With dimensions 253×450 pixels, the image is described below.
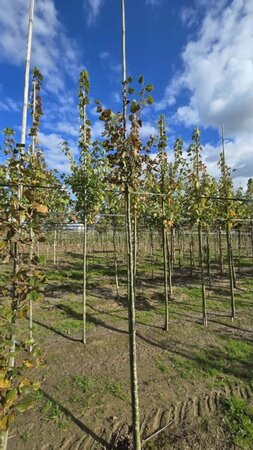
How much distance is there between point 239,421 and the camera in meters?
5.78

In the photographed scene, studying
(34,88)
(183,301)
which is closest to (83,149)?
(34,88)

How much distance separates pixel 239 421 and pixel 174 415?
120 centimetres

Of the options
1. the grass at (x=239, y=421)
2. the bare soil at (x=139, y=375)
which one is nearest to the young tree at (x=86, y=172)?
the bare soil at (x=139, y=375)

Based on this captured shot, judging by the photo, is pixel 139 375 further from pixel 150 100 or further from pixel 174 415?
pixel 150 100

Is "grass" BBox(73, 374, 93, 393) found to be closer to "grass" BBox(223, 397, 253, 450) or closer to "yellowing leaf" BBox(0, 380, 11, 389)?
"grass" BBox(223, 397, 253, 450)

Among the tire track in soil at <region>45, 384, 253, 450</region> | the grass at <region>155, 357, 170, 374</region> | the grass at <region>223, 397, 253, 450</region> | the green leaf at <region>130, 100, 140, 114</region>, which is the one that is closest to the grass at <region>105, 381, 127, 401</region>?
the tire track in soil at <region>45, 384, 253, 450</region>

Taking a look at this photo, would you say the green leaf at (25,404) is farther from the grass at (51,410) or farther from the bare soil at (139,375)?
the grass at (51,410)

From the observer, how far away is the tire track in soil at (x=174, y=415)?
5172 mm

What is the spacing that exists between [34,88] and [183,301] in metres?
10.5

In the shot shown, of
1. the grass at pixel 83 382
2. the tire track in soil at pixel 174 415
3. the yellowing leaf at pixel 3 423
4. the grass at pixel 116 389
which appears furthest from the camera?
the grass at pixel 83 382

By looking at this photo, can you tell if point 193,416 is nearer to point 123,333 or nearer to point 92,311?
point 123,333

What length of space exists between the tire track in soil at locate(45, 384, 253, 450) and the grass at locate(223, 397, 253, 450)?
9.6 inches

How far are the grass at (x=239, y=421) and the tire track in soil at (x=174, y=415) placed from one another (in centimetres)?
24

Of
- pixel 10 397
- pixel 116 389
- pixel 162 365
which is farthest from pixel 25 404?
pixel 162 365
